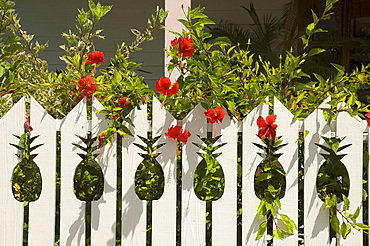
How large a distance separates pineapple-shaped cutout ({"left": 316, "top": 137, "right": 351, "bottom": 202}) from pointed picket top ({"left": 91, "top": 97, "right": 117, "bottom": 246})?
0.78 m

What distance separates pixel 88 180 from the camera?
1.50 metres

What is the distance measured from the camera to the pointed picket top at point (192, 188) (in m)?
1.43

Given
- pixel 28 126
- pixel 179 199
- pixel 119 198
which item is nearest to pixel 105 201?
pixel 119 198

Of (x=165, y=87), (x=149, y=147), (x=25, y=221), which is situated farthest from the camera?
(x=25, y=221)

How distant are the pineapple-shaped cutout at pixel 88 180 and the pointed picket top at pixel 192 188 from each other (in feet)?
1.12

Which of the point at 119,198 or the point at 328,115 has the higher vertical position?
the point at 328,115

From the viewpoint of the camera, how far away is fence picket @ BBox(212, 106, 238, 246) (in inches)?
56.4

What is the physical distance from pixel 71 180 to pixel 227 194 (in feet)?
1.93

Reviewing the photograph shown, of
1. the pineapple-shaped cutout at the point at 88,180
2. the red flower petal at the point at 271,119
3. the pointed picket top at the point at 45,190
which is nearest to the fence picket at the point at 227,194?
the red flower petal at the point at 271,119

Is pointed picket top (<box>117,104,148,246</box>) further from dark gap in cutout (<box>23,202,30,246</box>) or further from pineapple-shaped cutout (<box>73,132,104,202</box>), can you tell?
dark gap in cutout (<box>23,202,30,246</box>)

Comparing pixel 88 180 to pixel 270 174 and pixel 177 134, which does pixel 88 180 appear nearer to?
pixel 177 134

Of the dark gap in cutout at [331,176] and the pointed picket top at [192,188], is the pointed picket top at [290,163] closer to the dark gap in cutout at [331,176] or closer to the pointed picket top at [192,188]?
the dark gap in cutout at [331,176]

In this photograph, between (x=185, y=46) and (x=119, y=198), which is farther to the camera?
(x=119, y=198)

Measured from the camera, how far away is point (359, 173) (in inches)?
57.1
